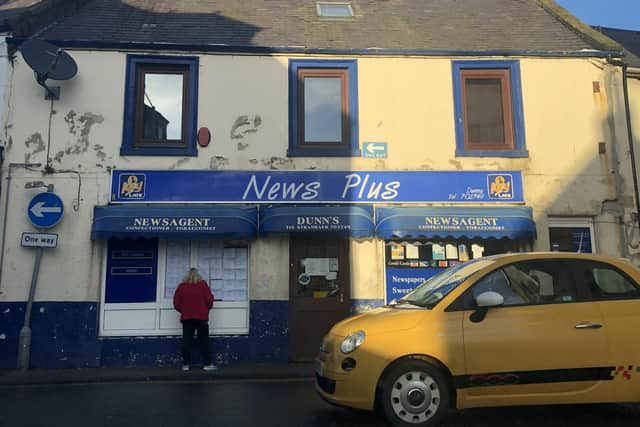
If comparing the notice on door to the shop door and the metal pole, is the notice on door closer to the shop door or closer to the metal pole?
the shop door

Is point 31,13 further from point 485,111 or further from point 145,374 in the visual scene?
point 485,111

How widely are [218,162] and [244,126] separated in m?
0.89

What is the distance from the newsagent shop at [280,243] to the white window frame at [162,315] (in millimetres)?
19

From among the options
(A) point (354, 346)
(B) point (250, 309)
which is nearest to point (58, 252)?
(B) point (250, 309)

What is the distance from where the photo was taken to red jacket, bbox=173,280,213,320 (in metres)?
9.27

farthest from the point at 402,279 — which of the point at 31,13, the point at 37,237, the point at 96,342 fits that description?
the point at 31,13

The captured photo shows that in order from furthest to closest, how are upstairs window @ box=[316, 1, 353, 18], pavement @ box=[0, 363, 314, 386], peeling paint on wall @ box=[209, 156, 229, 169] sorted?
1. upstairs window @ box=[316, 1, 353, 18]
2. peeling paint on wall @ box=[209, 156, 229, 169]
3. pavement @ box=[0, 363, 314, 386]

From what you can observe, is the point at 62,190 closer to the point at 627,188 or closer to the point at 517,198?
the point at 517,198

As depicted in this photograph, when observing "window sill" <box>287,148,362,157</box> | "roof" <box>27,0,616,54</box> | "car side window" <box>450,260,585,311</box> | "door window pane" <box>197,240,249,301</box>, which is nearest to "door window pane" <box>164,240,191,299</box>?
"door window pane" <box>197,240,249,301</box>

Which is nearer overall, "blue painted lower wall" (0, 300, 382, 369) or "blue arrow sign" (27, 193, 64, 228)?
"blue painted lower wall" (0, 300, 382, 369)

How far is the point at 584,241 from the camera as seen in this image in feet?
35.0

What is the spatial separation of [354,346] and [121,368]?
6.04 metres

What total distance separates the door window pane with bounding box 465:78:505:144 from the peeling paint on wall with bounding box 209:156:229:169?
194 inches

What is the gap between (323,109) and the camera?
11.0 meters
